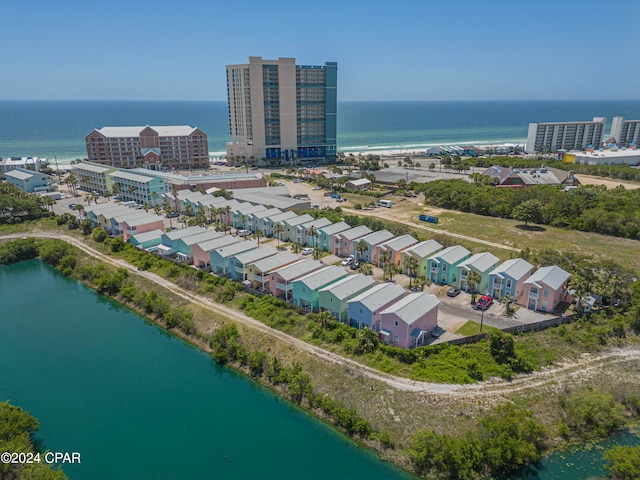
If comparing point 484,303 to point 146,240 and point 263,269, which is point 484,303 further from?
point 146,240

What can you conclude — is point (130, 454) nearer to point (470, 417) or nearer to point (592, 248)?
point (470, 417)

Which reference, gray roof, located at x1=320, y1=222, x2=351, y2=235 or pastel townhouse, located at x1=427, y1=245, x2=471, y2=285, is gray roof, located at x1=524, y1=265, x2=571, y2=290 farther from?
gray roof, located at x1=320, y1=222, x2=351, y2=235

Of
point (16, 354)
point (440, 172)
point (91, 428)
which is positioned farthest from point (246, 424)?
point (440, 172)

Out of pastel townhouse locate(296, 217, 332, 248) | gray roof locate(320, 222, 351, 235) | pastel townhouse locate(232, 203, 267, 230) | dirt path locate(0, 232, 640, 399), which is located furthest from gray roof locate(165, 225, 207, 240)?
dirt path locate(0, 232, 640, 399)

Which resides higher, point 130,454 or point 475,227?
point 475,227

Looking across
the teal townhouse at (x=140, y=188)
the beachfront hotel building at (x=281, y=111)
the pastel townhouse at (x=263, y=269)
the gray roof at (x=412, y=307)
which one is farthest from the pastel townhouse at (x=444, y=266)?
the beachfront hotel building at (x=281, y=111)

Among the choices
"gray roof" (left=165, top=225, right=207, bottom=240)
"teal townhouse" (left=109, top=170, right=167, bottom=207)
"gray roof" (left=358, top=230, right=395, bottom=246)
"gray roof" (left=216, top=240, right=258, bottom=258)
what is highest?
"teal townhouse" (left=109, top=170, right=167, bottom=207)
